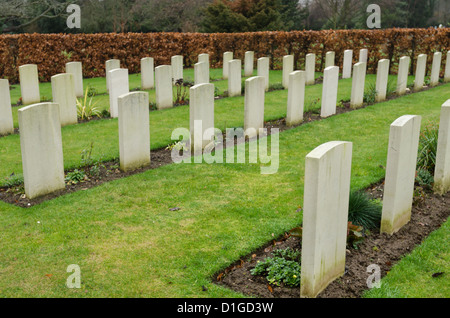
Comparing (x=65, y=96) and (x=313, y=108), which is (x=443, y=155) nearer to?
(x=313, y=108)

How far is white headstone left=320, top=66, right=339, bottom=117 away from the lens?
11016 mm

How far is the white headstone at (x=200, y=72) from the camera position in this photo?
14065mm

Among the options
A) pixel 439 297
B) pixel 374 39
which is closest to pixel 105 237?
pixel 439 297

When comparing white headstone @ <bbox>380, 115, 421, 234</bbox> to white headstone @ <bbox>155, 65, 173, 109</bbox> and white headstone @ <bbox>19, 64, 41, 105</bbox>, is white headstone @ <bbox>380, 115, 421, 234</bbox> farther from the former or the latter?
white headstone @ <bbox>19, 64, 41, 105</bbox>

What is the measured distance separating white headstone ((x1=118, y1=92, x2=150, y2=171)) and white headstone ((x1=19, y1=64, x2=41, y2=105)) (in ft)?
22.8

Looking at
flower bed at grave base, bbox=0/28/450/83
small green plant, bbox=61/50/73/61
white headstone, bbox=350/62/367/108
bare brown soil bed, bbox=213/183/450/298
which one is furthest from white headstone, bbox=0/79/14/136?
small green plant, bbox=61/50/73/61

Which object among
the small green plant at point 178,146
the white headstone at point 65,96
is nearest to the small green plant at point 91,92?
the white headstone at point 65,96

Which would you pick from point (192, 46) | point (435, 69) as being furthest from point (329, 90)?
point (192, 46)

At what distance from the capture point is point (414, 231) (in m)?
5.36

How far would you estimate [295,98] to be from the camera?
1028 centimetres

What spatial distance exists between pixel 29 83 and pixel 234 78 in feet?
19.7

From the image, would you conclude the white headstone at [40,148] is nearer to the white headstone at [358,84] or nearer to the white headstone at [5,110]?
the white headstone at [5,110]
